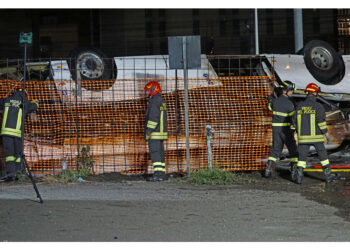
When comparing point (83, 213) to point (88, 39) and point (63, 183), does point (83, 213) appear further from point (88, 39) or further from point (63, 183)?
point (88, 39)

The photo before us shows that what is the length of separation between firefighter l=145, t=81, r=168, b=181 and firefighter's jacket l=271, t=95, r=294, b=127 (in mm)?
2071

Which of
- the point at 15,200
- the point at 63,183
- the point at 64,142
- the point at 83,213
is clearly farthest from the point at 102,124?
the point at 83,213

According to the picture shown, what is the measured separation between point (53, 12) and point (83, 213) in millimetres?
18882

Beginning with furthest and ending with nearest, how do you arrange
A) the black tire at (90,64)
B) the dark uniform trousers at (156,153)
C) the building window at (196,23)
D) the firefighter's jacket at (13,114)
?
the building window at (196,23), the black tire at (90,64), the firefighter's jacket at (13,114), the dark uniform trousers at (156,153)

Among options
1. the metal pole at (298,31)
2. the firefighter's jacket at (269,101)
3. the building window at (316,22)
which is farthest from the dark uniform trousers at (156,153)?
the building window at (316,22)

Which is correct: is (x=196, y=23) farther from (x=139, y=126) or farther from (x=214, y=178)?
(x=214, y=178)

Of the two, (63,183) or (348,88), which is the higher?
(348,88)

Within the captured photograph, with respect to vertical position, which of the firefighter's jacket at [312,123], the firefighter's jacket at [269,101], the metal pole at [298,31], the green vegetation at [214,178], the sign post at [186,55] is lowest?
the green vegetation at [214,178]

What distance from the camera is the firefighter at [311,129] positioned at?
400 inches

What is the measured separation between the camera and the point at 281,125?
35.2 feet

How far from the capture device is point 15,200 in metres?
8.35

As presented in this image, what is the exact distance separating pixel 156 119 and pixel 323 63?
17.5ft

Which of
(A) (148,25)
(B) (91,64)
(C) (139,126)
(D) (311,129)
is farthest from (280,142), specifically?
(A) (148,25)

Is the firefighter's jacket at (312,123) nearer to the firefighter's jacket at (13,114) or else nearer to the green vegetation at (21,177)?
the firefighter's jacket at (13,114)
